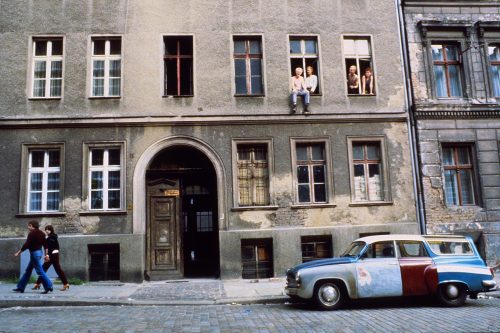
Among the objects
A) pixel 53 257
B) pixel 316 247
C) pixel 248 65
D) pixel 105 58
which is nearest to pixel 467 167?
pixel 316 247

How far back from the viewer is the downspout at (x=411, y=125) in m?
14.6

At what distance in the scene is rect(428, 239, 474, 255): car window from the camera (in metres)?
9.78

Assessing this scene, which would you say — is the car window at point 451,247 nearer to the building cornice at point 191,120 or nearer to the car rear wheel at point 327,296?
the car rear wheel at point 327,296

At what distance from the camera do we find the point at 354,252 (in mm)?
9938

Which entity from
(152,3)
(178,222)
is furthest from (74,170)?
(152,3)

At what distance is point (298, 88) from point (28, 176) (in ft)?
30.4

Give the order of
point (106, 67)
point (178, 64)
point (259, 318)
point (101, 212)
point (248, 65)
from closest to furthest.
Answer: point (259, 318), point (101, 212), point (106, 67), point (178, 64), point (248, 65)

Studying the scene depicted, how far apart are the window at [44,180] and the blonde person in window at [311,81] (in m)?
8.59

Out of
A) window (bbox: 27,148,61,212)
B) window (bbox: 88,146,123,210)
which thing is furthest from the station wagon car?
window (bbox: 27,148,61,212)

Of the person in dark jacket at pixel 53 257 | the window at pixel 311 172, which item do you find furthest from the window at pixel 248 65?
the person in dark jacket at pixel 53 257

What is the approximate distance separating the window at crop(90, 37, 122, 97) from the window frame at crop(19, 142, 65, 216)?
7.13ft

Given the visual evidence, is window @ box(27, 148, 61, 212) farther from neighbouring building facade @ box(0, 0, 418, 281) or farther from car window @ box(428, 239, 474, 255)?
car window @ box(428, 239, 474, 255)

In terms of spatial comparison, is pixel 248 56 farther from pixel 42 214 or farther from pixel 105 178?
pixel 42 214

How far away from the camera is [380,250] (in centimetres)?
968
